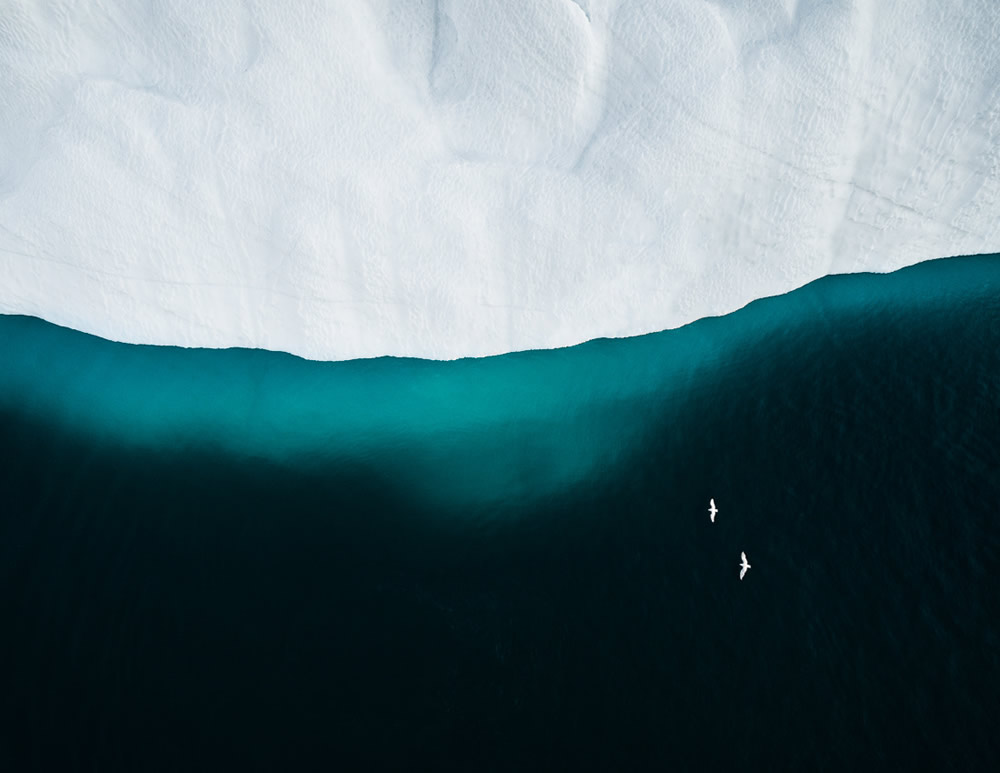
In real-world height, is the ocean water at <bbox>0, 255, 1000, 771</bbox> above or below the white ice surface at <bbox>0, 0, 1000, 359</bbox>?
below

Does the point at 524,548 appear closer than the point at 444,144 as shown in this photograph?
Yes

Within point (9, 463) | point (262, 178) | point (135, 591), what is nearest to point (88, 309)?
point (9, 463)

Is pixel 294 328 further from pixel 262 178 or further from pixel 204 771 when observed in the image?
pixel 204 771

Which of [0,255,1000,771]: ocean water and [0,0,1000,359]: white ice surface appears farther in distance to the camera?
[0,0,1000,359]: white ice surface

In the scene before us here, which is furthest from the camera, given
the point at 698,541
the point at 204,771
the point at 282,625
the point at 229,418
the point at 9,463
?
the point at 229,418
